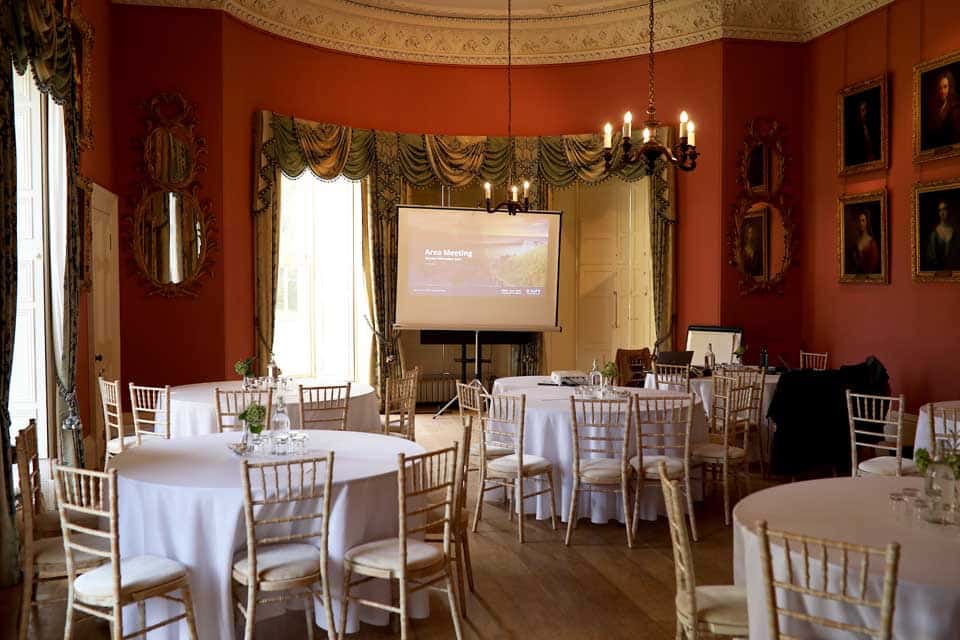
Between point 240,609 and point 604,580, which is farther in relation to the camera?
point 604,580

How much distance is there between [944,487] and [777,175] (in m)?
7.07

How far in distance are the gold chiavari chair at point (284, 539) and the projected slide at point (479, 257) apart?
259 inches

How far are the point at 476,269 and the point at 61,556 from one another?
7135mm

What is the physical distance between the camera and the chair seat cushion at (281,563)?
3.52 m

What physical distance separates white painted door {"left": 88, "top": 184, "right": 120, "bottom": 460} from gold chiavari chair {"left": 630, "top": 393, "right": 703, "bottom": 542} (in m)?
4.77

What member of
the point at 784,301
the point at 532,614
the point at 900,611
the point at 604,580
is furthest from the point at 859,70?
the point at 900,611

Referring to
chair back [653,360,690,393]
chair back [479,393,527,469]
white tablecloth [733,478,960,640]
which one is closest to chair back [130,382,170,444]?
chair back [479,393,527,469]

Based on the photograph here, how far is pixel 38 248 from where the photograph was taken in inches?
280

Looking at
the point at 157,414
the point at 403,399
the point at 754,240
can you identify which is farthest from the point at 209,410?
the point at 754,240

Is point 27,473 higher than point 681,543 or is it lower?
higher

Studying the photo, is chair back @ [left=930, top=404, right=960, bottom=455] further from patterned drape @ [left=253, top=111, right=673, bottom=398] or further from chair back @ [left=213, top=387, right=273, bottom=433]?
patterned drape @ [left=253, top=111, right=673, bottom=398]

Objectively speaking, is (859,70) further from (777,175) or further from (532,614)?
(532,614)

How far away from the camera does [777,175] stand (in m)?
9.59

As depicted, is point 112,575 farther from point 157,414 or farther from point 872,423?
point 872,423
